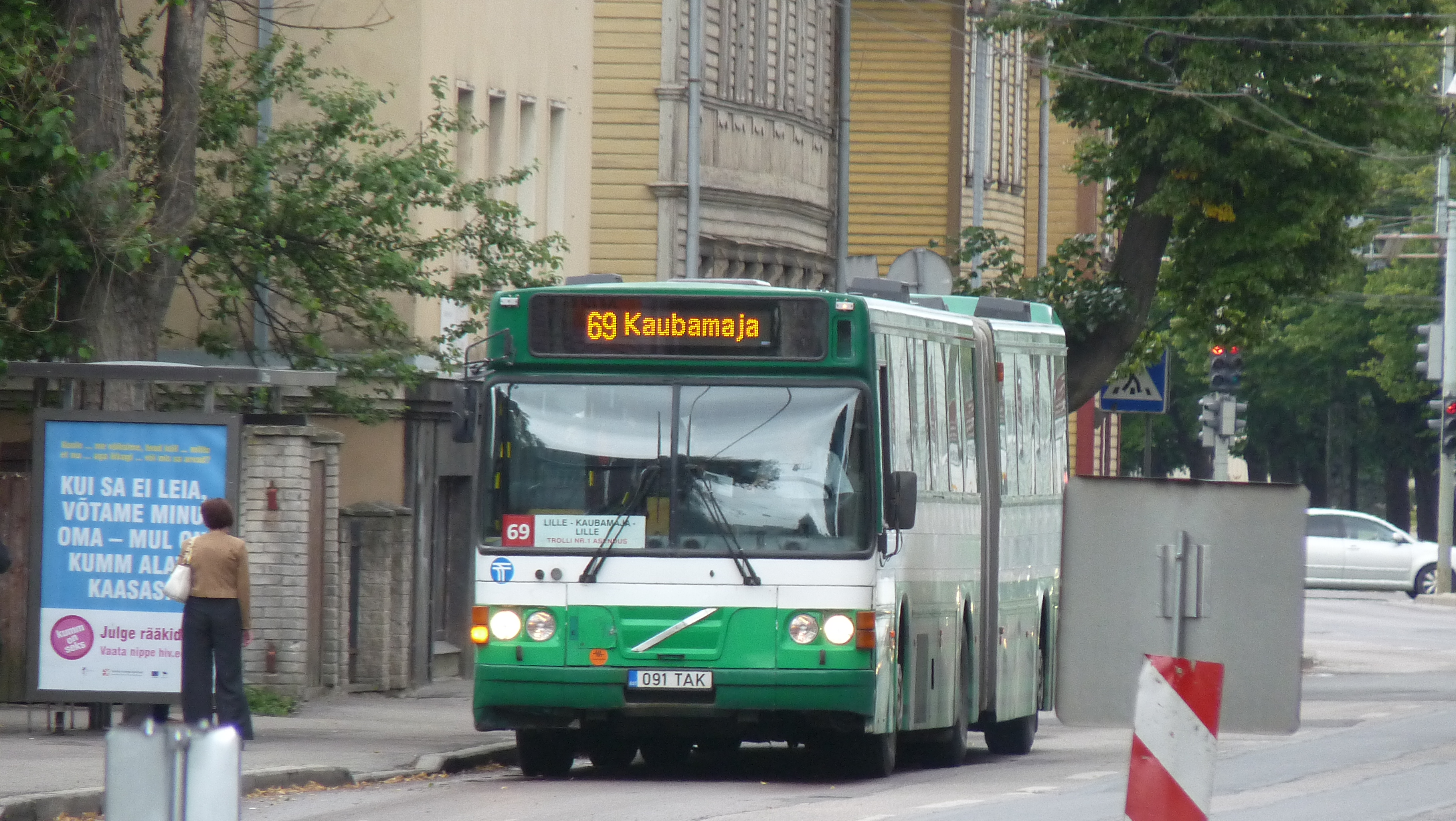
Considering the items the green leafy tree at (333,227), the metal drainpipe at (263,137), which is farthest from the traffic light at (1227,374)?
the green leafy tree at (333,227)

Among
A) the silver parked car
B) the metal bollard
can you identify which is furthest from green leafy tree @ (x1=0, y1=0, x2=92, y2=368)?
the silver parked car

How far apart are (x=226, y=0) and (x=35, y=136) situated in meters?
6.25

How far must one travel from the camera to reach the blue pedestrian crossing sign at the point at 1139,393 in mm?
26719

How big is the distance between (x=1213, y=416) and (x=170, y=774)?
29.0 metres

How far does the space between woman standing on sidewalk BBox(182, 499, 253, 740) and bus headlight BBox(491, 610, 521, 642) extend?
62.7 inches

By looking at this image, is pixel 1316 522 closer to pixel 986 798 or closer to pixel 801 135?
pixel 801 135

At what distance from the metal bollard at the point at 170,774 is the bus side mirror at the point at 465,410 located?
29.1 feet

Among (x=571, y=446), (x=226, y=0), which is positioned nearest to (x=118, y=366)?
(x=571, y=446)

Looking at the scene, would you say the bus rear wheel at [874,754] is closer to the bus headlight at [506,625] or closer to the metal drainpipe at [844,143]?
the bus headlight at [506,625]

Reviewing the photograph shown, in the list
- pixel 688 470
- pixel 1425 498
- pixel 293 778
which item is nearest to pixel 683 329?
pixel 688 470

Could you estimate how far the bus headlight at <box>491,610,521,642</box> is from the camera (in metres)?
14.5

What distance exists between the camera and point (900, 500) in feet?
47.1

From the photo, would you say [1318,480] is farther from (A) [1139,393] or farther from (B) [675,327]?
(B) [675,327]

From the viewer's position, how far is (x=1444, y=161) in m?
53.8
